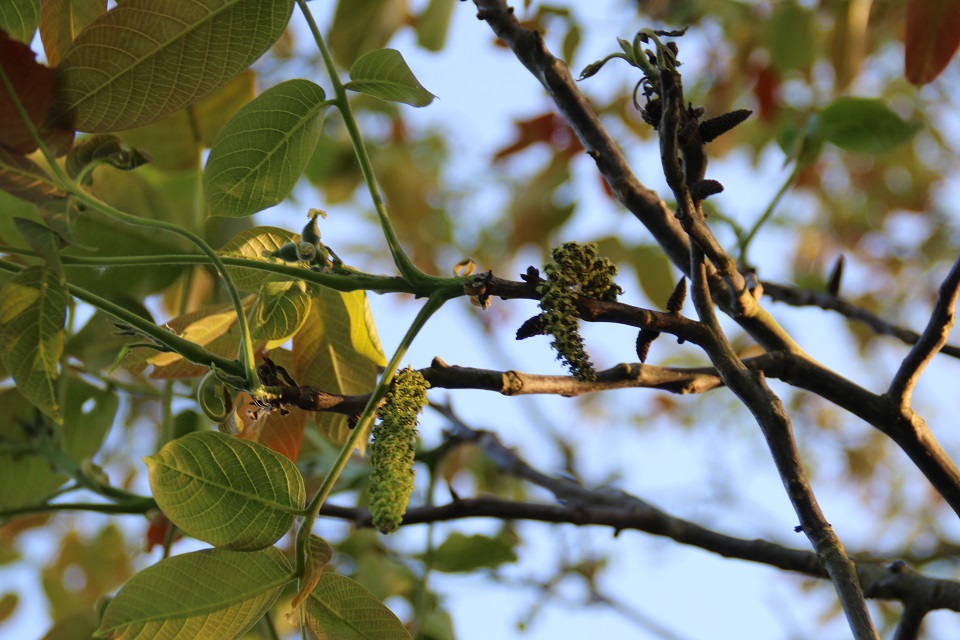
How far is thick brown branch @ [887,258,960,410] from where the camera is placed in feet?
2.07

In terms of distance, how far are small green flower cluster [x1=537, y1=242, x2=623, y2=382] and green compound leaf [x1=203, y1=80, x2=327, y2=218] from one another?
0.22 metres

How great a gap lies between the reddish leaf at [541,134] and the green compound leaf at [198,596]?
1223 mm

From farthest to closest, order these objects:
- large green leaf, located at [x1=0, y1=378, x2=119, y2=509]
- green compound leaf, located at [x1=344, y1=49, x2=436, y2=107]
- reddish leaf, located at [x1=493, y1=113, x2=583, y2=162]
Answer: reddish leaf, located at [x1=493, y1=113, x2=583, y2=162]
large green leaf, located at [x1=0, y1=378, x2=119, y2=509]
green compound leaf, located at [x1=344, y1=49, x2=436, y2=107]

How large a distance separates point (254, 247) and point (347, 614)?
27 centimetres

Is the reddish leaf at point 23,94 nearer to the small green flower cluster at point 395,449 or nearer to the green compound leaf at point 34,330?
the green compound leaf at point 34,330

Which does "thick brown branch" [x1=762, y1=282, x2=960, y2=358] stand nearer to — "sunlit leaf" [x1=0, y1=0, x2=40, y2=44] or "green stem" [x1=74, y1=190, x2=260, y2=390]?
"green stem" [x1=74, y1=190, x2=260, y2=390]

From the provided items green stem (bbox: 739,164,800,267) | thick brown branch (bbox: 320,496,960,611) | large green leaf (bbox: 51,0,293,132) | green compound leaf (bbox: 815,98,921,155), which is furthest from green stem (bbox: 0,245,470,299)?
green compound leaf (bbox: 815,98,921,155)

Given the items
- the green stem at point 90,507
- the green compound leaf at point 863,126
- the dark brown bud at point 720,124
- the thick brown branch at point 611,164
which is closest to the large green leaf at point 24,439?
the green stem at point 90,507

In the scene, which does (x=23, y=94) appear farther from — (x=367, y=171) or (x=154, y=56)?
(x=367, y=171)

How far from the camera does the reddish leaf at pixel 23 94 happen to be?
20.4 inches

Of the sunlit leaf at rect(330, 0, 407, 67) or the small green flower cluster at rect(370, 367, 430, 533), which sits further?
the sunlit leaf at rect(330, 0, 407, 67)

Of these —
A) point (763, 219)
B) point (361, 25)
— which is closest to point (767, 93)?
point (763, 219)

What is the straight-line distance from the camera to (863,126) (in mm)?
970

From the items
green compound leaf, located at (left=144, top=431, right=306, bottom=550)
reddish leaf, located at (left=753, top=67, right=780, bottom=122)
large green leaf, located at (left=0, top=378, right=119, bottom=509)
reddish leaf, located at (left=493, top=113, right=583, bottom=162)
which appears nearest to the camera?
green compound leaf, located at (left=144, top=431, right=306, bottom=550)
